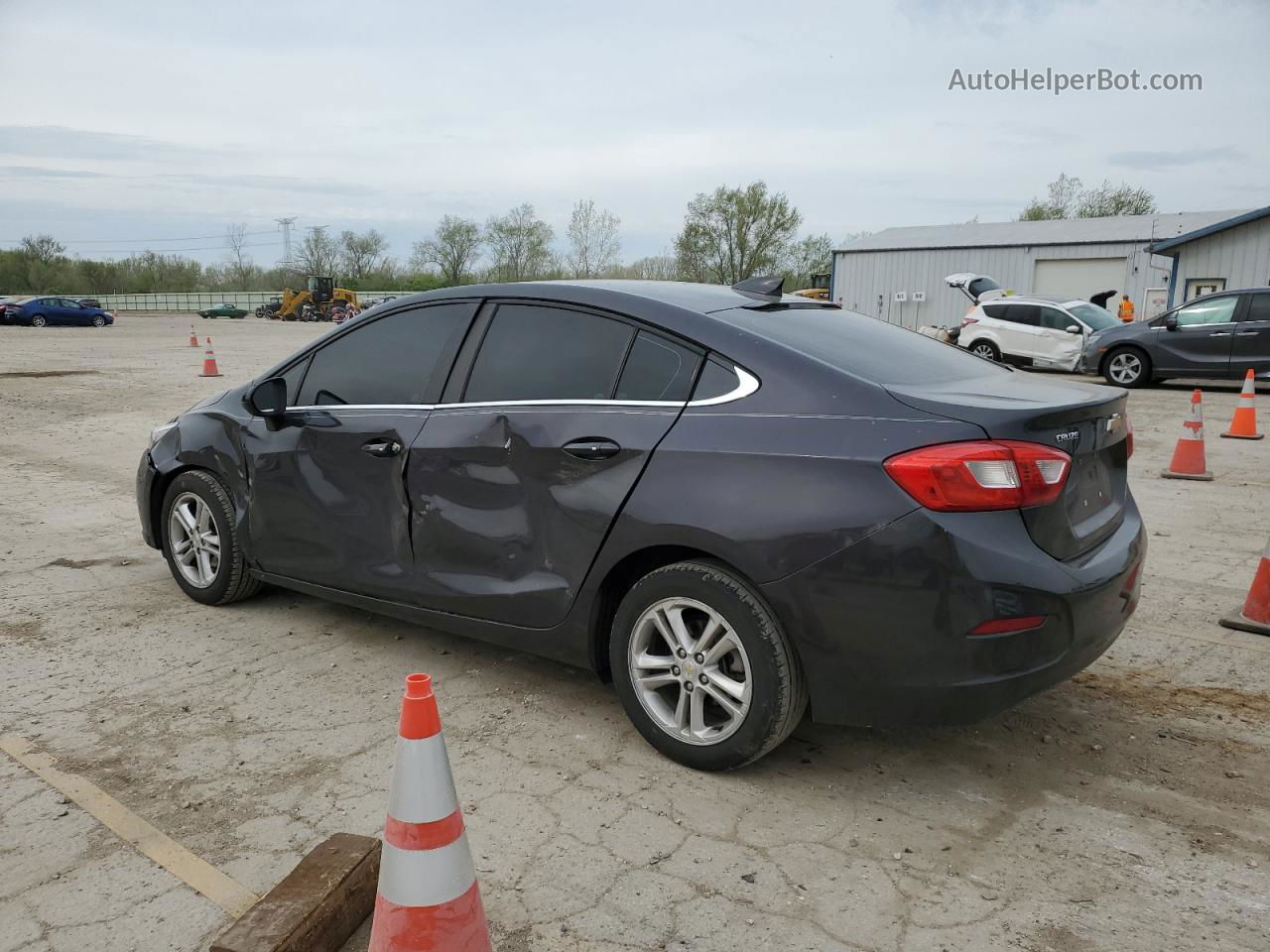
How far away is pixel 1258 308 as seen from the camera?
50.3 ft

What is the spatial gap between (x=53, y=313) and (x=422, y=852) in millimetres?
50947

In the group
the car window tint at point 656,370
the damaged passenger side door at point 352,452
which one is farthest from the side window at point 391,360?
the car window tint at point 656,370

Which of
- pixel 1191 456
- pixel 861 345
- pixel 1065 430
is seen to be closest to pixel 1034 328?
pixel 1191 456

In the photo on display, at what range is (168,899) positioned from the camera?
2.52 m

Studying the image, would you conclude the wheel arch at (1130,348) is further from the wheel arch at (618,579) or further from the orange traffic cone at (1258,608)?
the wheel arch at (618,579)

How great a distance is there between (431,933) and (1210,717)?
3.00 metres

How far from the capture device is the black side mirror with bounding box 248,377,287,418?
4301 mm

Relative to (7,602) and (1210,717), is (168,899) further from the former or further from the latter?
(1210,717)

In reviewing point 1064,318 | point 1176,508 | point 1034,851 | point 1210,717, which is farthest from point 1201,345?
point 1034,851

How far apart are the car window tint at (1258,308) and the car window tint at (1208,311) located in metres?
0.20

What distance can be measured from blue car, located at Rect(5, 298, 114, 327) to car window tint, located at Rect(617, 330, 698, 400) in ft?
162

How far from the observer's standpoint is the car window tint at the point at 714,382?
3.15 metres

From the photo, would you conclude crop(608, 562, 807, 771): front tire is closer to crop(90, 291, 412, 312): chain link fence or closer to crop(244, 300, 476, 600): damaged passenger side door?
crop(244, 300, 476, 600): damaged passenger side door

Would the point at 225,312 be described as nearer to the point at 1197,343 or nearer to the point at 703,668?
the point at 1197,343
